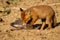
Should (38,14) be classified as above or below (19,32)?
above

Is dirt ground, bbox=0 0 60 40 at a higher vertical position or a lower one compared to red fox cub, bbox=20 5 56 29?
lower

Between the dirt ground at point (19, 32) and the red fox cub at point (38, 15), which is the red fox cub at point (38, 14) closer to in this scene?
the red fox cub at point (38, 15)

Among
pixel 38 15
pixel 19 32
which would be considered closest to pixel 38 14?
pixel 38 15

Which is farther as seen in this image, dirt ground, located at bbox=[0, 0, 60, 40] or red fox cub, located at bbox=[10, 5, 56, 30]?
red fox cub, located at bbox=[10, 5, 56, 30]

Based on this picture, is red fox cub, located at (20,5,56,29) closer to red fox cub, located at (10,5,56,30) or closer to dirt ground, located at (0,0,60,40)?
red fox cub, located at (10,5,56,30)

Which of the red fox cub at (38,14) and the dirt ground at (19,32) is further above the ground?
the red fox cub at (38,14)

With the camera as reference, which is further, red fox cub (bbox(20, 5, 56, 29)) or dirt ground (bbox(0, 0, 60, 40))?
red fox cub (bbox(20, 5, 56, 29))

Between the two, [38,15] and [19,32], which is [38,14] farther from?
[19,32]

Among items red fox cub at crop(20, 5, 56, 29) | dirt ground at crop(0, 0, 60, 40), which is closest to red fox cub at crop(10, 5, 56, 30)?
red fox cub at crop(20, 5, 56, 29)

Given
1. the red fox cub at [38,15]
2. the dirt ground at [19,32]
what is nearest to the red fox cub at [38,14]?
the red fox cub at [38,15]

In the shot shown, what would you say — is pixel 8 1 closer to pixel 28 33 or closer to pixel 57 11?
pixel 57 11

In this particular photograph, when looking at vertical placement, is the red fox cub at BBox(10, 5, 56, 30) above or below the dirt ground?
above

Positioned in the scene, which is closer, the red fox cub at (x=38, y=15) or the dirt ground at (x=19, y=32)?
the dirt ground at (x=19, y=32)

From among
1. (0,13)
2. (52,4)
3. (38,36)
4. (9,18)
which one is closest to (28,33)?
(38,36)
